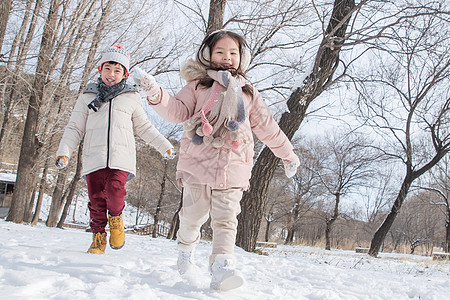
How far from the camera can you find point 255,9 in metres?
7.29

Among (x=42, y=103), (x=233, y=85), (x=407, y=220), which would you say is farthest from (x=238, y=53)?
(x=407, y=220)

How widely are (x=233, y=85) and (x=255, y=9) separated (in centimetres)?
574

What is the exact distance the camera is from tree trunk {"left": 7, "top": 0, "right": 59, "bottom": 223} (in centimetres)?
803

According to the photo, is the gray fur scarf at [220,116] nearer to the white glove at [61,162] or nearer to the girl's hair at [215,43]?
the girl's hair at [215,43]

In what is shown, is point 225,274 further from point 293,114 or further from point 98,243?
point 293,114

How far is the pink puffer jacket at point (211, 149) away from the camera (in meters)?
2.08

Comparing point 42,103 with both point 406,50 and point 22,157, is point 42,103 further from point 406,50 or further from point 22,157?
point 406,50

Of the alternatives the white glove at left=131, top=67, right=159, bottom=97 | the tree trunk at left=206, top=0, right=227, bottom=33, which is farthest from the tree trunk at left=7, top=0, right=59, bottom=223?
the white glove at left=131, top=67, right=159, bottom=97

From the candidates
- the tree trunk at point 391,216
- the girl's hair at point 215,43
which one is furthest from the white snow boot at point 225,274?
the tree trunk at point 391,216

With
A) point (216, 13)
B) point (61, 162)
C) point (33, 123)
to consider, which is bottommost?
point (61, 162)

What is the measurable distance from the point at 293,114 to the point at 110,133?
348 centimetres

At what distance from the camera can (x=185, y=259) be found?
86.8 inches

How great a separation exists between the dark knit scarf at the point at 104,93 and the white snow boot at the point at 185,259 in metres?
1.44

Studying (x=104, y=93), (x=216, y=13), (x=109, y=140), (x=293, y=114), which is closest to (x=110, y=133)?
(x=109, y=140)
